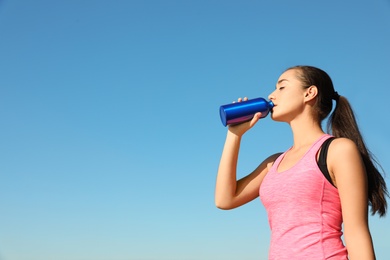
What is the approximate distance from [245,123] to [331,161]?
0.79 metres

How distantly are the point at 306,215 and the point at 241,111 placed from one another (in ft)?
2.92

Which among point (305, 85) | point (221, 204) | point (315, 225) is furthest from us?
point (221, 204)

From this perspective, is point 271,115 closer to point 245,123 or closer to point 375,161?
point 245,123

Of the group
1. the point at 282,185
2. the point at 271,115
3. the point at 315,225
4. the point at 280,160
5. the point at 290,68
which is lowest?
the point at 315,225

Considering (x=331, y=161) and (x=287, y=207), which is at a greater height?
(x=331, y=161)

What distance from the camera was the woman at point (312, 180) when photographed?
256 cm

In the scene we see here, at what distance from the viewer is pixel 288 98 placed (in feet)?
9.95

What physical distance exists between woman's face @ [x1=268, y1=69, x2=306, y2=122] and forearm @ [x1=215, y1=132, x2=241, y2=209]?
0.34m

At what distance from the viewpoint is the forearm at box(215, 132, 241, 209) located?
3.23 meters

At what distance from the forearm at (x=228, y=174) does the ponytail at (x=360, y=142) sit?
621 millimetres

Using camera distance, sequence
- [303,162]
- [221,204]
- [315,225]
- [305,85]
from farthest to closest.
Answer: [221,204]
[305,85]
[303,162]
[315,225]

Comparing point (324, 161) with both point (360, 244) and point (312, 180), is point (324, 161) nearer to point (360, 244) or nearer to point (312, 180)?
point (312, 180)

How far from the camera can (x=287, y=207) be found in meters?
2.71

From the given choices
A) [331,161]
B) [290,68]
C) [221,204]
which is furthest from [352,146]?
[221,204]
